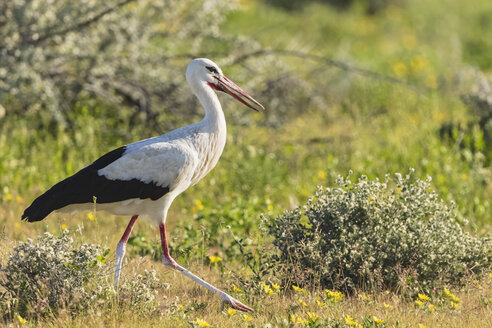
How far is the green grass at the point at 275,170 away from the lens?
4023 millimetres

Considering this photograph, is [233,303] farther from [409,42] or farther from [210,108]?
[409,42]

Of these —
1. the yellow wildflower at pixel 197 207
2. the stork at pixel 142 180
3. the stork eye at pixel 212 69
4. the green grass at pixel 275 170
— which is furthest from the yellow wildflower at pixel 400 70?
the stork at pixel 142 180

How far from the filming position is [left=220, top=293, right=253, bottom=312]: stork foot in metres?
4.08

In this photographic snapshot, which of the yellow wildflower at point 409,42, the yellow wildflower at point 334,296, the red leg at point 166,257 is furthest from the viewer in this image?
the yellow wildflower at point 409,42

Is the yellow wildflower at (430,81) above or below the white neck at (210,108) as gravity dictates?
below

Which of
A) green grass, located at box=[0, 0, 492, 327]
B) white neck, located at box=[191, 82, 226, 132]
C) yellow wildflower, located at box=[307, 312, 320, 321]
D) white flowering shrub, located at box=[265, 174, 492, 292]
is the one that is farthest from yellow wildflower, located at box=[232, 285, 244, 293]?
white neck, located at box=[191, 82, 226, 132]

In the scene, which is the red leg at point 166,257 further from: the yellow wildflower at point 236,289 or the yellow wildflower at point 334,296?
the yellow wildflower at point 334,296

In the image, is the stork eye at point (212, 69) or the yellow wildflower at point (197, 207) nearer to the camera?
the stork eye at point (212, 69)

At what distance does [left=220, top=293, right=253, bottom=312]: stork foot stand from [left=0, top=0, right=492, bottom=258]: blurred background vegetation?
771 mm

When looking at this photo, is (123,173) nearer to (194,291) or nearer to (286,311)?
(194,291)

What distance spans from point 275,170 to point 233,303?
9.12 feet

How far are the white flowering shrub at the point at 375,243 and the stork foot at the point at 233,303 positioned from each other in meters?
0.38

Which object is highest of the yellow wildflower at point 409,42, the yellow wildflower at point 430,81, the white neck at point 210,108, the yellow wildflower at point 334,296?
the white neck at point 210,108

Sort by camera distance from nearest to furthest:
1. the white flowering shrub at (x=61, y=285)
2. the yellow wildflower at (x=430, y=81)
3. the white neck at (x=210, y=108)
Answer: the white flowering shrub at (x=61, y=285) → the white neck at (x=210, y=108) → the yellow wildflower at (x=430, y=81)
